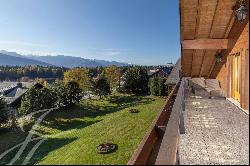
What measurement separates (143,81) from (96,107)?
16.0 m

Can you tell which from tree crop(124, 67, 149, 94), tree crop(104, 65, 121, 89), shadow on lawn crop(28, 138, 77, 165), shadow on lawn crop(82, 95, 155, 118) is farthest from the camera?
tree crop(104, 65, 121, 89)

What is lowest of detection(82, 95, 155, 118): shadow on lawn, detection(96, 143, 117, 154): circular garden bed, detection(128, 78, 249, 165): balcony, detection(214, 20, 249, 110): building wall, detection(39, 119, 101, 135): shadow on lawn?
detection(39, 119, 101, 135): shadow on lawn

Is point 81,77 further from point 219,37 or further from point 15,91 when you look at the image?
point 219,37

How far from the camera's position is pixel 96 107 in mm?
43562

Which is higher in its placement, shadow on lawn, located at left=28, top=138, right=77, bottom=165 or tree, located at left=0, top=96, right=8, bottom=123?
tree, located at left=0, top=96, right=8, bottom=123

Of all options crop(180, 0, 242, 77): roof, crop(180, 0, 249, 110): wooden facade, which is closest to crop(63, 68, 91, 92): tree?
crop(180, 0, 249, 110): wooden facade

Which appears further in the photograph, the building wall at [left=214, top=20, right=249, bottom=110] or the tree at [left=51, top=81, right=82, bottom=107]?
the tree at [left=51, top=81, right=82, bottom=107]

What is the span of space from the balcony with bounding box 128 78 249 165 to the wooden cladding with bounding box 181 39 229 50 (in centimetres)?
322

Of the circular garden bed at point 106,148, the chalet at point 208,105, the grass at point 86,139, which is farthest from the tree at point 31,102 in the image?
the chalet at point 208,105

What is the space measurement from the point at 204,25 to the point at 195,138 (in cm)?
604

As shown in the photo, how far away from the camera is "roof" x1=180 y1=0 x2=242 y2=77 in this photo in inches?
395

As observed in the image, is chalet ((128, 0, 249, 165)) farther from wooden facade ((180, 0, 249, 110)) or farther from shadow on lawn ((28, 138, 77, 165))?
shadow on lawn ((28, 138, 77, 165))

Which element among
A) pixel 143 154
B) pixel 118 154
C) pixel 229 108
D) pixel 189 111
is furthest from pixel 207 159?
pixel 118 154

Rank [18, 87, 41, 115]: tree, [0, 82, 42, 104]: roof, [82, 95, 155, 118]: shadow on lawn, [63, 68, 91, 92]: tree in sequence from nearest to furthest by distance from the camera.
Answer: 1. [18, 87, 41, 115]: tree
2. [82, 95, 155, 118]: shadow on lawn
3. [0, 82, 42, 104]: roof
4. [63, 68, 91, 92]: tree
